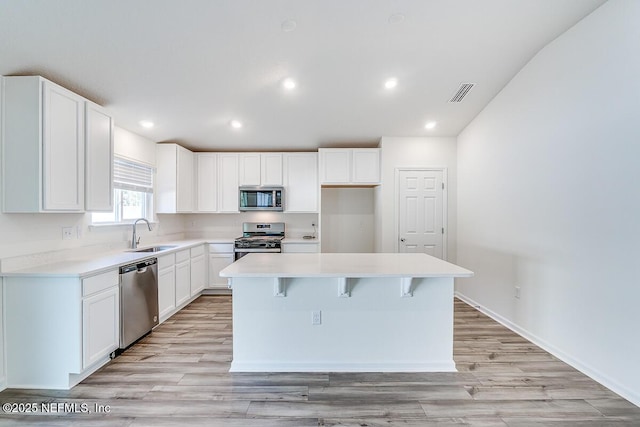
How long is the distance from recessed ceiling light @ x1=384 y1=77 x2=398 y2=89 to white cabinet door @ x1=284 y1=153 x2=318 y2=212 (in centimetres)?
185

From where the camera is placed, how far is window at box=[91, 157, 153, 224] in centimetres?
363

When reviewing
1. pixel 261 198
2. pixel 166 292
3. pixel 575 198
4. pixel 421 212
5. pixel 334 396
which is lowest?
pixel 334 396

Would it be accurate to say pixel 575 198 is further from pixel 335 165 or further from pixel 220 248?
pixel 220 248

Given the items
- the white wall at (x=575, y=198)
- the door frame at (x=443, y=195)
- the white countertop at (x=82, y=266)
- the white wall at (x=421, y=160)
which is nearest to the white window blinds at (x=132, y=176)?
the white countertop at (x=82, y=266)

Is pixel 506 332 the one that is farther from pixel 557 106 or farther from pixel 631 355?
pixel 557 106

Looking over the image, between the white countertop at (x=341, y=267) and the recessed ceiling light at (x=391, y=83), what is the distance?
2.00 m

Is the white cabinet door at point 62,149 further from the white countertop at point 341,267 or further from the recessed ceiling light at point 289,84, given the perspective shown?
the recessed ceiling light at point 289,84

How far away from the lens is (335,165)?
469cm

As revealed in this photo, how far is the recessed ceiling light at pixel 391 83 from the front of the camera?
3.26 metres

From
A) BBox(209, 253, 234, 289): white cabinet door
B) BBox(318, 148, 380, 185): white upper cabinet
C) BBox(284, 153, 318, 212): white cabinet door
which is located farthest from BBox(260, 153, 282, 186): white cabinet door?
BBox(209, 253, 234, 289): white cabinet door

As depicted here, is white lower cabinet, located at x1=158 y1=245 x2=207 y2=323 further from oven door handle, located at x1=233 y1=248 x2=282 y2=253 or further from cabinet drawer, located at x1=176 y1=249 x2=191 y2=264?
oven door handle, located at x1=233 y1=248 x2=282 y2=253

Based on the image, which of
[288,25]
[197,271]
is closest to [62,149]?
[288,25]

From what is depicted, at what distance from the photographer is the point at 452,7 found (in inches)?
94.0

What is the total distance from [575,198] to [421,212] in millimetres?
2120
